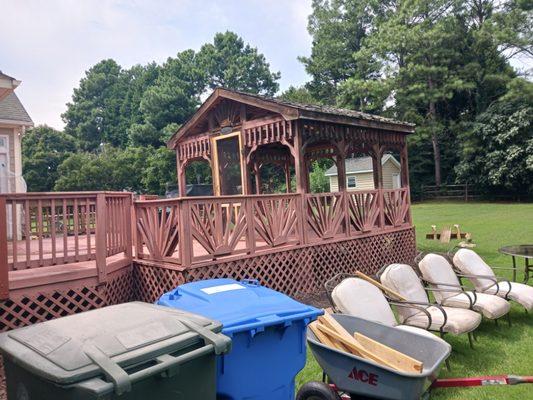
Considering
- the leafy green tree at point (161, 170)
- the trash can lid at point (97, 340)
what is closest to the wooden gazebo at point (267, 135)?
the trash can lid at point (97, 340)

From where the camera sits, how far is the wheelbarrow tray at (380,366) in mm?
2533

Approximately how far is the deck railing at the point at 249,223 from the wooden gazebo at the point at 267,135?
22.5 inches

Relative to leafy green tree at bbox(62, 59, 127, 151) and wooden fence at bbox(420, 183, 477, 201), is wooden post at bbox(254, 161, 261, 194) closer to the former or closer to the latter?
wooden fence at bbox(420, 183, 477, 201)

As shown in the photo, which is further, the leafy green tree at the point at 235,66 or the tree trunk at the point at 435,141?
the leafy green tree at the point at 235,66

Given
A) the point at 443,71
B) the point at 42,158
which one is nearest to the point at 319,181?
the point at 443,71

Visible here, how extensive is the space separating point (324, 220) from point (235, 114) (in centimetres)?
323

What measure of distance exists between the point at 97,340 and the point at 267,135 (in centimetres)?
667

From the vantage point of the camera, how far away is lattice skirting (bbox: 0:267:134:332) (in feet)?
14.1

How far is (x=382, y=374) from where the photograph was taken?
2594 millimetres

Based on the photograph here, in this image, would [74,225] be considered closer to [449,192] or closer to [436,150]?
[449,192]

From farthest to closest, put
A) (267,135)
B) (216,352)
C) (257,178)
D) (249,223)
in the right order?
(257,178)
(267,135)
(249,223)
(216,352)

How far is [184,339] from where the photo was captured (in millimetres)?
1984

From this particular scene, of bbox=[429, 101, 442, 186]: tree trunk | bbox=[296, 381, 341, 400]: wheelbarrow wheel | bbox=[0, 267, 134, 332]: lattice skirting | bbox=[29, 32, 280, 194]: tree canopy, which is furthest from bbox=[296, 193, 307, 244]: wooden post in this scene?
bbox=[429, 101, 442, 186]: tree trunk

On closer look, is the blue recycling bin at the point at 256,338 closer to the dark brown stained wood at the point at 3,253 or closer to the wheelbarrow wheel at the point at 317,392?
the wheelbarrow wheel at the point at 317,392
